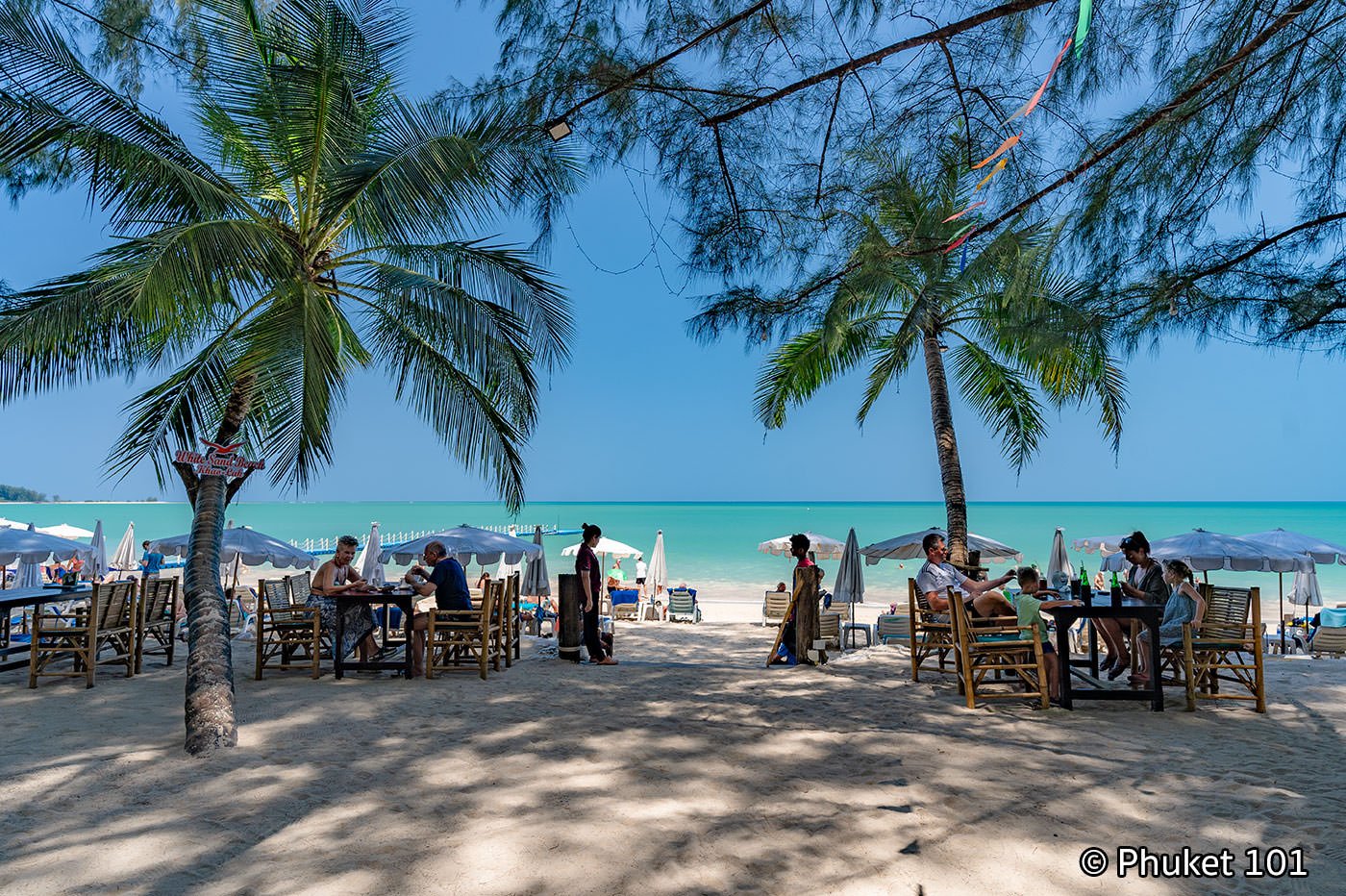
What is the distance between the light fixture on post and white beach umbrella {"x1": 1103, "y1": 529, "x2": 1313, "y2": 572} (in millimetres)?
10198

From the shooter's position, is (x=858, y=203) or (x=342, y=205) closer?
(x=858, y=203)

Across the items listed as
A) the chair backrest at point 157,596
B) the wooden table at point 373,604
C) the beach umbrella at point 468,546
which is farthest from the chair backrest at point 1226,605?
the chair backrest at point 157,596

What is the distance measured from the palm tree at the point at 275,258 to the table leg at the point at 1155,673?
5327mm

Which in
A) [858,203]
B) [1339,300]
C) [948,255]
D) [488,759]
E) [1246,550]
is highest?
[858,203]

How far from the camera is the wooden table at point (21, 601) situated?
7328mm

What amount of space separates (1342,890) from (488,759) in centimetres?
404

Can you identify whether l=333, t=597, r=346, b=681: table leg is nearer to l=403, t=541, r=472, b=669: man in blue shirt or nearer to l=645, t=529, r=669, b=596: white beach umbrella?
l=403, t=541, r=472, b=669: man in blue shirt

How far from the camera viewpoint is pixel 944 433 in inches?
431

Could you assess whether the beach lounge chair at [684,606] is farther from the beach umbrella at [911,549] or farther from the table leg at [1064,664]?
the table leg at [1064,664]

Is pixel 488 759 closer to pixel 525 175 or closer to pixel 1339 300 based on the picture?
pixel 525 175

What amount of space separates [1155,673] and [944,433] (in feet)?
16.7

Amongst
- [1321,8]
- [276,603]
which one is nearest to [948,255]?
[1321,8]

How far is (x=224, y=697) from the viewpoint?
16.9ft

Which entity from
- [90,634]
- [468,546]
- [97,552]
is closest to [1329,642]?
[468,546]
